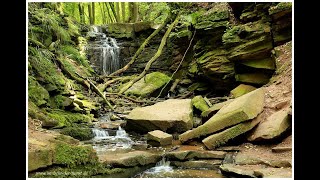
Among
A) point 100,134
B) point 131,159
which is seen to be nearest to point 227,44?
point 100,134

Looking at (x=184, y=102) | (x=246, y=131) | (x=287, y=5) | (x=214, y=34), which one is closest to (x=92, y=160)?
(x=246, y=131)

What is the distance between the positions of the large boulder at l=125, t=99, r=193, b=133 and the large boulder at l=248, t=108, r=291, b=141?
2.50 m

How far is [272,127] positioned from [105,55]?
15.1 m

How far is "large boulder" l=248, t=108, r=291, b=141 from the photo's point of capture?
7.62 metres

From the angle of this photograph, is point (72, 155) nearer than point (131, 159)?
Yes

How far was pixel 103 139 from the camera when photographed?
9.61 meters

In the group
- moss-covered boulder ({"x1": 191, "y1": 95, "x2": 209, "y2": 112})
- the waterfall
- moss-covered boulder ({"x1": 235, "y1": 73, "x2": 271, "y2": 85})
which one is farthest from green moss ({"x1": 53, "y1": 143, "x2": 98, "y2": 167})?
moss-covered boulder ({"x1": 235, "y1": 73, "x2": 271, "y2": 85})

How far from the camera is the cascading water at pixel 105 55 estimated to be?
20750 millimetres

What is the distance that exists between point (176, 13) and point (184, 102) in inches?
356

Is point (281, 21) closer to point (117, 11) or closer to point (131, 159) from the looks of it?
point (131, 159)

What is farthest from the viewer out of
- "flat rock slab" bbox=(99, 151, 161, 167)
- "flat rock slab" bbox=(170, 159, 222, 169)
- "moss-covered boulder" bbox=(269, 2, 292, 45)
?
"moss-covered boulder" bbox=(269, 2, 292, 45)

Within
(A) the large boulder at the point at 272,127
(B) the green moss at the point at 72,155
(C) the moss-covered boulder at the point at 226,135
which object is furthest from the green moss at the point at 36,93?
(A) the large boulder at the point at 272,127

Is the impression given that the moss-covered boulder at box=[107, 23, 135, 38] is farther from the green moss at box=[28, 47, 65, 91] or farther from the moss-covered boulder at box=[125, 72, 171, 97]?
the green moss at box=[28, 47, 65, 91]

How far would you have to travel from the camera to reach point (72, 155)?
6.03m
